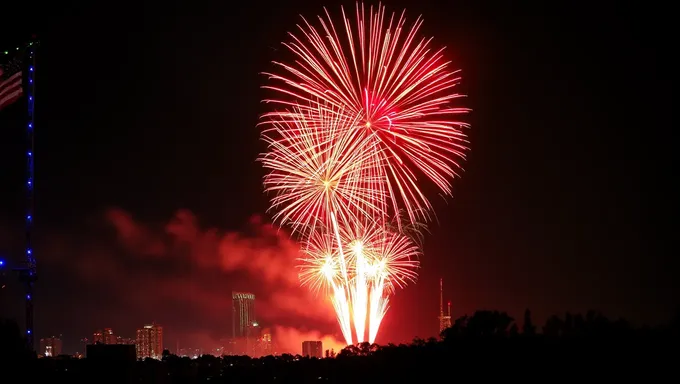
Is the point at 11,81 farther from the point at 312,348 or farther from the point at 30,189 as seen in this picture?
the point at 312,348

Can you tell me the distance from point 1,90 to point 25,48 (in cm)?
222

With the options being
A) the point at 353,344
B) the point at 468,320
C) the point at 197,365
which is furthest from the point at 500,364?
the point at 197,365

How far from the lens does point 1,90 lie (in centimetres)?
3531

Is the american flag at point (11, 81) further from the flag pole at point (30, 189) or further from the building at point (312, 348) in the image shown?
the building at point (312, 348)

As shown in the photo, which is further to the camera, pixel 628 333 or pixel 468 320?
pixel 468 320

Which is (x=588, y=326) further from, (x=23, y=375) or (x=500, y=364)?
(x=23, y=375)

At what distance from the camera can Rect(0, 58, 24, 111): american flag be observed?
3534 cm

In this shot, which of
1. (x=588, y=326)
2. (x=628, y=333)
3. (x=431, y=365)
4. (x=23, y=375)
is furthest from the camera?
(x=431, y=365)

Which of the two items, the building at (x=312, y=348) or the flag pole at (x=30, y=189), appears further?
the building at (x=312, y=348)

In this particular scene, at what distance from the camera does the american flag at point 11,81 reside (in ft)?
116

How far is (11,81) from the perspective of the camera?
35812mm

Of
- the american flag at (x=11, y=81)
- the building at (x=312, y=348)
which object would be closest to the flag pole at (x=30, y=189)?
the american flag at (x=11, y=81)

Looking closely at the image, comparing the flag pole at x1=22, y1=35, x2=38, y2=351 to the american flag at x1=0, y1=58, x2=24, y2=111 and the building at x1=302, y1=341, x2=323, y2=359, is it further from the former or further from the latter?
the building at x1=302, y1=341, x2=323, y2=359

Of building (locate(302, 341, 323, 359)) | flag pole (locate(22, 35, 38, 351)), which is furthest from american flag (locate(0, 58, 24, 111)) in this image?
Result: building (locate(302, 341, 323, 359))
